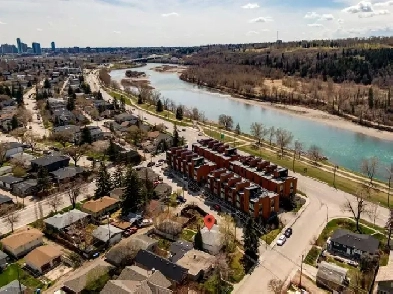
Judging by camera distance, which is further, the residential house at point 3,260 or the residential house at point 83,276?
the residential house at point 3,260

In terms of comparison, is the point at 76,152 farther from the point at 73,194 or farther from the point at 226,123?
the point at 226,123

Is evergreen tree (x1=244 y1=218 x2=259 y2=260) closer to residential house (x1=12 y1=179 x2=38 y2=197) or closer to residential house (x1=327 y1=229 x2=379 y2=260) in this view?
residential house (x1=327 y1=229 x2=379 y2=260)

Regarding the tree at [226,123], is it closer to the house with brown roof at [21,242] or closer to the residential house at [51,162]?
the residential house at [51,162]

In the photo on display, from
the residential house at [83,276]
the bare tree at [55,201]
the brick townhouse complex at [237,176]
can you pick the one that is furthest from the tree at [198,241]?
the bare tree at [55,201]

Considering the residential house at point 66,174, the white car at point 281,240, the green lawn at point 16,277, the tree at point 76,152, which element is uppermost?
the tree at point 76,152

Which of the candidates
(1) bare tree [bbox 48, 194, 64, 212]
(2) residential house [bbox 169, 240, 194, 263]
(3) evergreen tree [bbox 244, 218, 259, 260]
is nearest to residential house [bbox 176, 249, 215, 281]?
(2) residential house [bbox 169, 240, 194, 263]

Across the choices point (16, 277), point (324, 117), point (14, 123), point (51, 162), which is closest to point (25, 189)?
point (51, 162)
